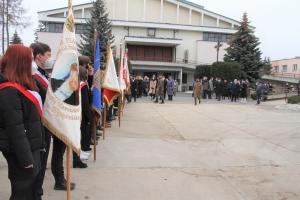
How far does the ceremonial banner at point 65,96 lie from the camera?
384cm

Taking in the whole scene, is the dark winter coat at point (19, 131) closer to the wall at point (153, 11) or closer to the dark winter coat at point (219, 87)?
the dark winter coat at point (219, 87)

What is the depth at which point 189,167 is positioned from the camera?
646cm

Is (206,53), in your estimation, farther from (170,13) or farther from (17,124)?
(17,124)

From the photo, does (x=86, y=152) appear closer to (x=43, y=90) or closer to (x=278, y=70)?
(x=43, y=90)

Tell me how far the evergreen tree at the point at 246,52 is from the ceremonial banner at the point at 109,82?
36615 millimetres

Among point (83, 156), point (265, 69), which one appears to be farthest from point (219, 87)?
point (265, 69)

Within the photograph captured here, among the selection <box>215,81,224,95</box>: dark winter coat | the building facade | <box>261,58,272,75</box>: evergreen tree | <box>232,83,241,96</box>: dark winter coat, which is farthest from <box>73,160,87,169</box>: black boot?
the building facade

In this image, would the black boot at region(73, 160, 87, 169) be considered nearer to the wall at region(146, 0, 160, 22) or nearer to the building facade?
the wall at region(146, 0, 160, 22)

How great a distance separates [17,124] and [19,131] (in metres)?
0.06

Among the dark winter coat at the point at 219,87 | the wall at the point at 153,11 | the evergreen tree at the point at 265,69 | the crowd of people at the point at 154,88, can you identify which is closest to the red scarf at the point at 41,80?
the crowd of people at the point at 154,88

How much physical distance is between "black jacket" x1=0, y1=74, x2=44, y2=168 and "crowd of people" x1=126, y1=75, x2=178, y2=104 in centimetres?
1533

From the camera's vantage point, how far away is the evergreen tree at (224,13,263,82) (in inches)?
1697

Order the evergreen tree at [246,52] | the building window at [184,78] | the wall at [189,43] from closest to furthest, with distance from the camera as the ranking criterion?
the evergreen tree at [246,52] → the wall at [189,43] → the building window at [184,78]

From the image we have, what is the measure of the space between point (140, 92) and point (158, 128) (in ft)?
51.3
